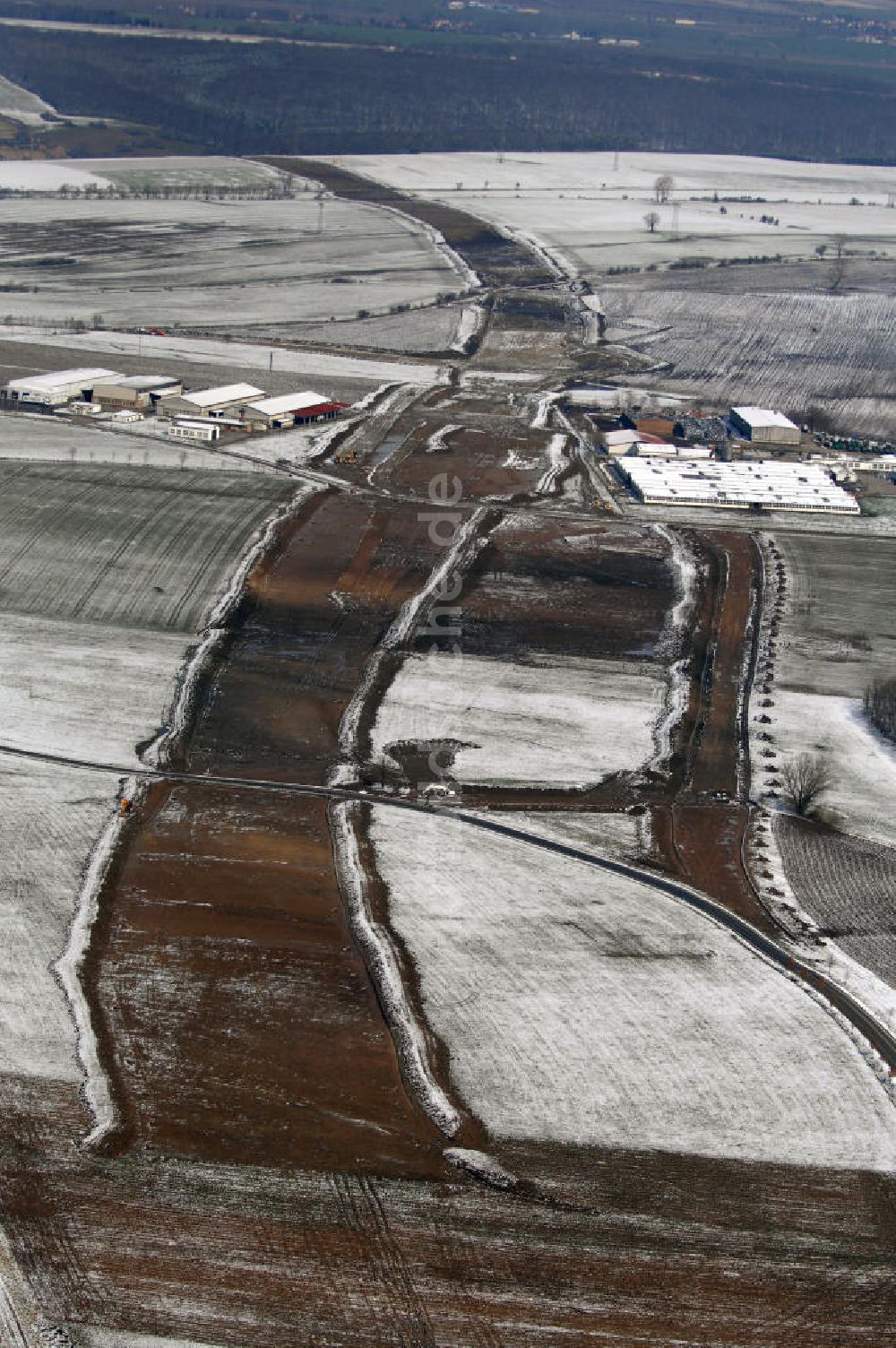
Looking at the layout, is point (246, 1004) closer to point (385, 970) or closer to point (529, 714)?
point (385, 970)

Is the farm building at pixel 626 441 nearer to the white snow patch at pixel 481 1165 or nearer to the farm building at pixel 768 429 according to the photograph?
the farm building at pixel 768 429

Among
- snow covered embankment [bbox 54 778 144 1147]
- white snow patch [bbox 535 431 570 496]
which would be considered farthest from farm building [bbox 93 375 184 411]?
snow covered embankment [bbox 54 778 144 1147]

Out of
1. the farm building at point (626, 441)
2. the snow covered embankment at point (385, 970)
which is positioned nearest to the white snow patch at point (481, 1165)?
the snow covered embankment at point (385, 970)

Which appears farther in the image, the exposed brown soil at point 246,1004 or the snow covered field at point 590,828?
the snow covered field at point 590,828

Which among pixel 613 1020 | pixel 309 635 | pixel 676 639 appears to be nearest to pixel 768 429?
pixel 676 639

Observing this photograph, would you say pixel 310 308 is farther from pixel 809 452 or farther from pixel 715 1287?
pixel 715 1287

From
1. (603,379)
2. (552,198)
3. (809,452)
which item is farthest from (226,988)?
(552,198)

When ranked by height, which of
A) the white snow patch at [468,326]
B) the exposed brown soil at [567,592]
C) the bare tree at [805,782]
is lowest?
the bare tree at [805,782]
